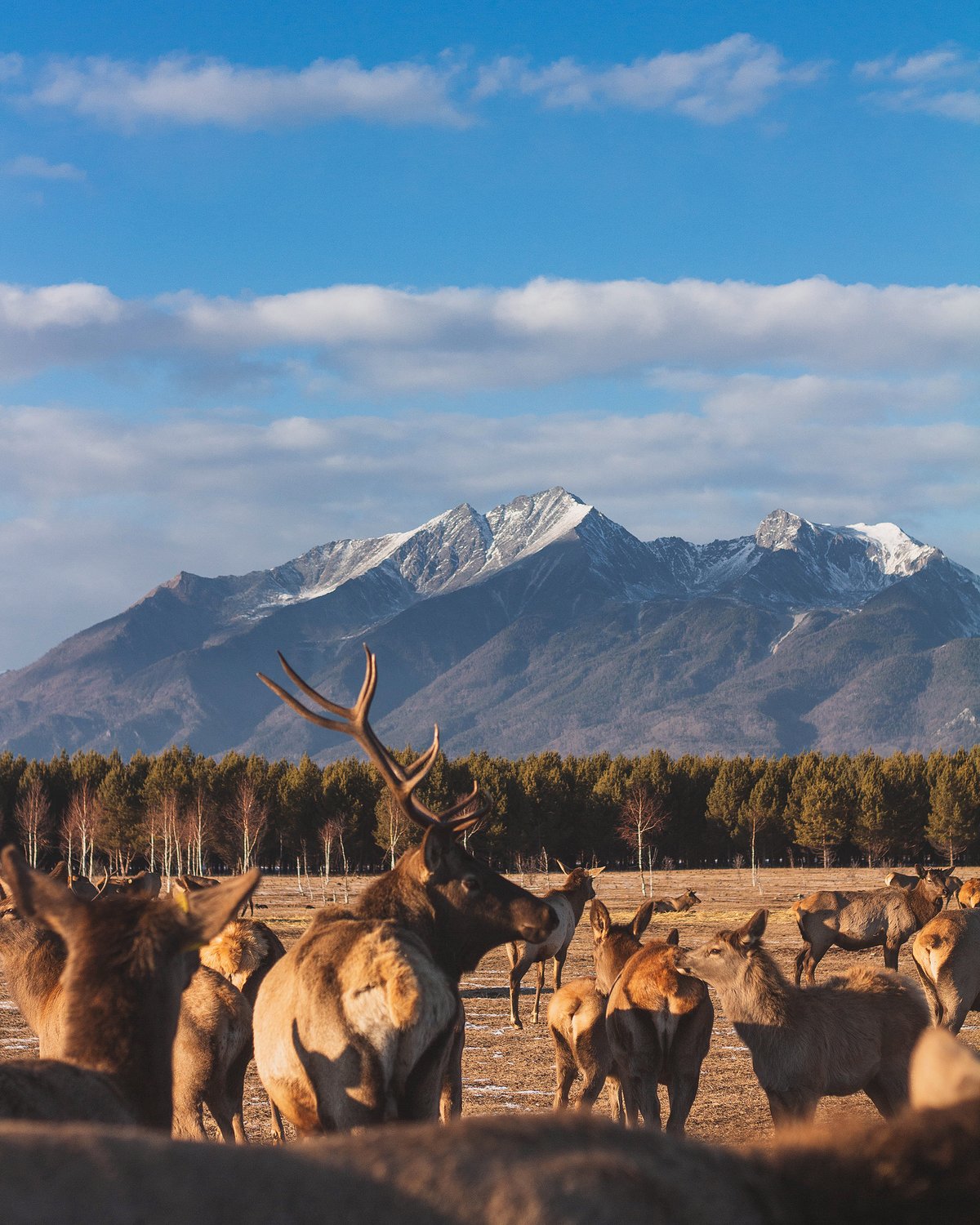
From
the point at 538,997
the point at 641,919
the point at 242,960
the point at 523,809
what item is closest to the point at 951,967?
the point at 641,919

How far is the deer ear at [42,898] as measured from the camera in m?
4.52

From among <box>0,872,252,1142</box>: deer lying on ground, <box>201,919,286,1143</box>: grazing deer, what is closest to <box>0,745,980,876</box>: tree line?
<box>201,919,286,1143</box>: grazing deer

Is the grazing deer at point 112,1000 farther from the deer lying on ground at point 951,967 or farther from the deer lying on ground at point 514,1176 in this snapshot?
the deer lying on ground at point 951,967

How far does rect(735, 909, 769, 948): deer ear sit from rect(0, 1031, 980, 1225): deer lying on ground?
765cm

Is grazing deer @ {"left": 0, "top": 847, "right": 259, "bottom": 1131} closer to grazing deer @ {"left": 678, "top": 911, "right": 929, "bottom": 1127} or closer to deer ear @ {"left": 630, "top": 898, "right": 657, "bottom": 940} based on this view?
grazing deer @ {"left": 678, "top": 911, "right": 929, "bottom": 1127}

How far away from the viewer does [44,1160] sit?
1865 mm

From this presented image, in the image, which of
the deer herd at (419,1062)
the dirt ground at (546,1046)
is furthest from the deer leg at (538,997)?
the deer herd at (419,1062)

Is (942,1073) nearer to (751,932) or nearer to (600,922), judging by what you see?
(751,932)

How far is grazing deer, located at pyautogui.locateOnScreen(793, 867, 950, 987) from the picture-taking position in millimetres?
21281

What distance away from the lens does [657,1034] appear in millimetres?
9273

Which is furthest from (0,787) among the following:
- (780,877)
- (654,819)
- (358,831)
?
(780,877)

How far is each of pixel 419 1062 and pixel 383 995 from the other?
0.35 metres

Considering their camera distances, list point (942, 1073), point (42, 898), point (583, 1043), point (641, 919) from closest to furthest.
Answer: point (942, 1073)
point (42, 898)
point (583, 1043)
point (641, 919)

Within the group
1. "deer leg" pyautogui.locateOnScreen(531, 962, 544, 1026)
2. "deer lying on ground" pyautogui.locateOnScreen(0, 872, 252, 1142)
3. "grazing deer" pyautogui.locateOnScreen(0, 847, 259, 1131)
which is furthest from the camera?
"deer leg" pyautogui.locateOnScreen(531, 962, 544, 1026)
